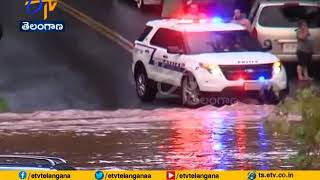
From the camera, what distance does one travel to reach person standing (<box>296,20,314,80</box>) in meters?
17.1

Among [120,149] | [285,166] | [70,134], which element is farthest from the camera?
[70,134]

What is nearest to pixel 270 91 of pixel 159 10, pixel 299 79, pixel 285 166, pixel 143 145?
pixel 299 79

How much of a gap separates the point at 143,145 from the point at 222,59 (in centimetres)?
344

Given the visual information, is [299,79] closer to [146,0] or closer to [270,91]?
[270,91]

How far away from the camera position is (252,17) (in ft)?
58.4

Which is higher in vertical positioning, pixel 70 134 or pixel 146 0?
pixel 146 0

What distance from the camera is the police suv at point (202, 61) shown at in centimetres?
1703

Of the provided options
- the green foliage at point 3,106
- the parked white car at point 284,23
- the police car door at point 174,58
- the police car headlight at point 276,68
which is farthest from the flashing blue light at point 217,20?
the green foliage at point 3,106

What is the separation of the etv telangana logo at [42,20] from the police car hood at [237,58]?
268 centimetres

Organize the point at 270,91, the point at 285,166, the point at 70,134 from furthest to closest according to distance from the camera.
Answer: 1. the point at 270,91
2. the point at 70,134
3. the point at 285,166

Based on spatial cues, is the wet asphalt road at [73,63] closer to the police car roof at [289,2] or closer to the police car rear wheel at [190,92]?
the police car rear wheel at [190,92]

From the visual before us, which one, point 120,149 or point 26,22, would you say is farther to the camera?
point 26,22

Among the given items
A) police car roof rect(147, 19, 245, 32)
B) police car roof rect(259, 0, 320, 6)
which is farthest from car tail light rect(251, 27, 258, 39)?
police car roof rect(259, 0, 320, 6)

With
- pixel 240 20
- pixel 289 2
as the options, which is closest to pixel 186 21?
pixel 240 20
